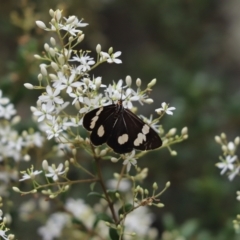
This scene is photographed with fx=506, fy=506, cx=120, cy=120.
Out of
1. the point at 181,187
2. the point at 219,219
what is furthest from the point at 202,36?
the point at 219,219

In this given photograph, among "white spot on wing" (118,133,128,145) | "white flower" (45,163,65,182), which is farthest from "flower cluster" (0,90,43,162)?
"white spot on wing" (118,133,128,145)

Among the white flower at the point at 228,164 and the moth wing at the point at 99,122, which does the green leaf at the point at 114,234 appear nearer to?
the moth wing at the point at 99,122

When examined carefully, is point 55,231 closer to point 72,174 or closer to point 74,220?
point 74,220

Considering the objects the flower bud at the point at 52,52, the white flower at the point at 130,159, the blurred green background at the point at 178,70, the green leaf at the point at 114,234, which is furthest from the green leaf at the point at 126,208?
the blurred green background at the point at 178,70

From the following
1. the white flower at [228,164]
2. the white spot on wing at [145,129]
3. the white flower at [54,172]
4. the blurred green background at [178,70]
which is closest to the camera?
the white spot on wing at [145,129]

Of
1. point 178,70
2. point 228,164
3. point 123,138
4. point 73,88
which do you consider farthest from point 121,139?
point 178,70

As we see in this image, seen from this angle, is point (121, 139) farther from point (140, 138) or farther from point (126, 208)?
point (126, 208)

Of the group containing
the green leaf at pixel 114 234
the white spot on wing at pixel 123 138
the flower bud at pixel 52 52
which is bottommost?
the green leaf at pixel 114 234

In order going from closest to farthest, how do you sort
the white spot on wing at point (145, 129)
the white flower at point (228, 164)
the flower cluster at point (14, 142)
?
1. the white spot on wing at point (145, 129)
2. the white flower at point (228, 164)
3. the flower cluster at point (14, 142)
